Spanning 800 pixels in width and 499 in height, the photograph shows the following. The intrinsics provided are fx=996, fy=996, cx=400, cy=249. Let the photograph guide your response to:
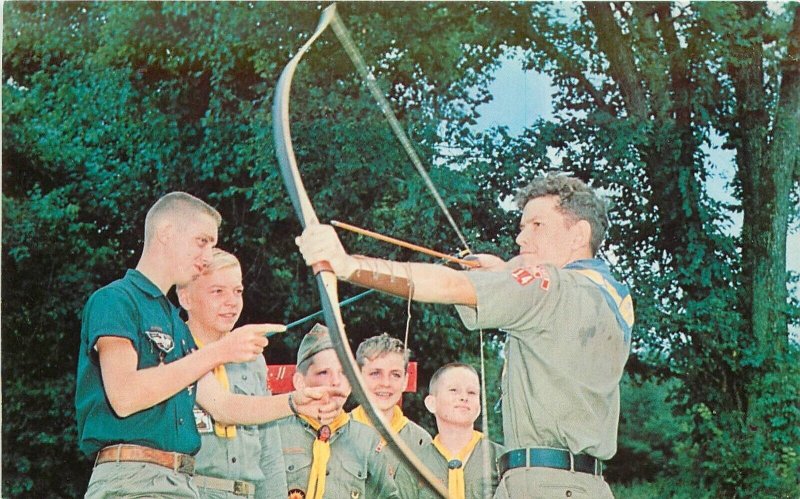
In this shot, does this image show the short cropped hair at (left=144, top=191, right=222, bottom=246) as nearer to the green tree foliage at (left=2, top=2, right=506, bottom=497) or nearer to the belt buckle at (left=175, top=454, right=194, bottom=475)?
the green tree foliage at (left=2, top=2, right=506, bottom=497)

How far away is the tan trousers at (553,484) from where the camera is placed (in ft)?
8.56

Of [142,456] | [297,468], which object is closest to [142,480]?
[142,456]

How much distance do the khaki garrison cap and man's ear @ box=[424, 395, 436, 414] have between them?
1.42 ft

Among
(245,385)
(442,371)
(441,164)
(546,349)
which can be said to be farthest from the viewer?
(441,164)

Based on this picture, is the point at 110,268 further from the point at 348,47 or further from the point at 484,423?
the point at 484,423

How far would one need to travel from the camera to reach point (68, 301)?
13.7 ft

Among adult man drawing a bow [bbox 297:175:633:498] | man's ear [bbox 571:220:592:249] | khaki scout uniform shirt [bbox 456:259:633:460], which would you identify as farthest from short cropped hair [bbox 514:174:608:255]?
khaki scout uniform shirt [bbox 456:259:633:460]

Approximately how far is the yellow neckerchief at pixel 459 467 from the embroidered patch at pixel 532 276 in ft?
4.31

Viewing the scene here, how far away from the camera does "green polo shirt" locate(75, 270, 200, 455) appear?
9.59ft

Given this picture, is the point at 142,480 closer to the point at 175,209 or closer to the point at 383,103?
the point at 175,209

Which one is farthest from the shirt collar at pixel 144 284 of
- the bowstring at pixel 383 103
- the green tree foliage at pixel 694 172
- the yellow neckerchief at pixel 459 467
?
the green tree foliage at pixel 694 172

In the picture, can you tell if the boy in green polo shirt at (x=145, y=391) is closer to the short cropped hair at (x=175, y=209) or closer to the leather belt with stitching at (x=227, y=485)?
the leather belt with stitching at (x=227, y=485)

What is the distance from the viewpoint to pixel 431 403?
390 centimetres

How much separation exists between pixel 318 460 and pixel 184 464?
2.87 ft
